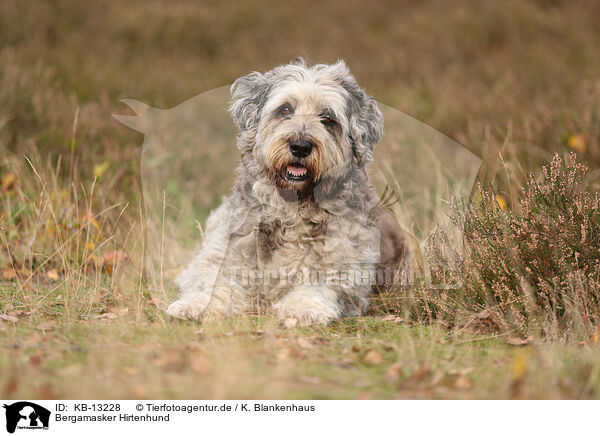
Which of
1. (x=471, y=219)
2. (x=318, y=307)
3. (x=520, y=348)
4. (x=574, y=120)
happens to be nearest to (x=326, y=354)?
(x=318, y=307)

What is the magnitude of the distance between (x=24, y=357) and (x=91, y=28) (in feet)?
40.1

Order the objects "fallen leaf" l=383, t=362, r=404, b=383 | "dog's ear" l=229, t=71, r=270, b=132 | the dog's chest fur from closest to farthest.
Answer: "fallen leaf" l=383, t=362, r=404, b=383
the dog's chest fur
"dog's ear" l=229, t=71, r=270, b=132

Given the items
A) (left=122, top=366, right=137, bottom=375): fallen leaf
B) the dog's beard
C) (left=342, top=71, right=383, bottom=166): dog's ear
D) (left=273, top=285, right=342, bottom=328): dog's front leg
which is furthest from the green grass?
(left=342, top=71, right=383, bottom=166): dog's ear

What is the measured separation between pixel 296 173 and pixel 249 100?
798 mm

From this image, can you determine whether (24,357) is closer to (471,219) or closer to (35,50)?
(471,219)

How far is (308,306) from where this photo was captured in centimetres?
432

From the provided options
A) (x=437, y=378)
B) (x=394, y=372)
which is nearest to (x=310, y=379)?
(x=394, y=372)

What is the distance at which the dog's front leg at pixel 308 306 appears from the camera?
4.22 metres

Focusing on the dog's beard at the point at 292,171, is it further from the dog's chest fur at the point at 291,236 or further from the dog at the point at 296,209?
the dog's chest fur at the point at 291,236

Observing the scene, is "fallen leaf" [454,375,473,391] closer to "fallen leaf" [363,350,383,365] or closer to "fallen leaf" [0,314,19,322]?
"fallen leaf" [363,350,383,365]

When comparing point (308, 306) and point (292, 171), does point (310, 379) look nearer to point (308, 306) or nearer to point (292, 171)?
point (308, 306)

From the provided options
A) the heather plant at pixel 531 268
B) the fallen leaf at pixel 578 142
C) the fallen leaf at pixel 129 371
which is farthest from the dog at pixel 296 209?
the fallen leaf at pixel 578 142

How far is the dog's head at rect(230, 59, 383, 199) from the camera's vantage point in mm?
4297

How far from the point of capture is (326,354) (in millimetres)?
3598
